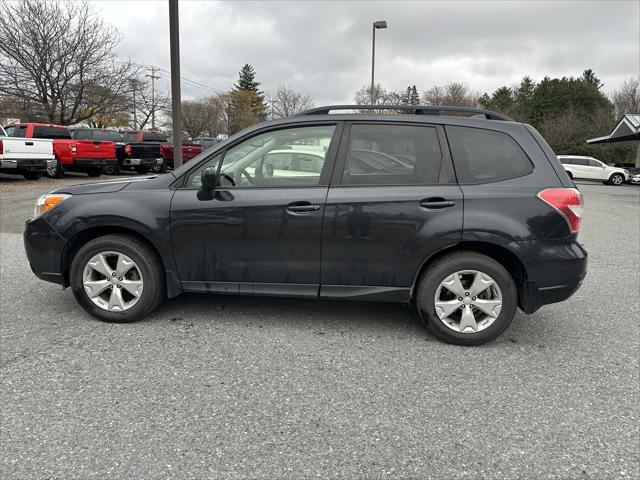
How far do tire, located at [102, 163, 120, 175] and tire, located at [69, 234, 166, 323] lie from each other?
1448 cm

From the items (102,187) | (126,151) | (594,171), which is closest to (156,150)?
(126,151)

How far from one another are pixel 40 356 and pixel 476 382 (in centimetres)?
299

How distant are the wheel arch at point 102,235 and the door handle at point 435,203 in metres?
2.06

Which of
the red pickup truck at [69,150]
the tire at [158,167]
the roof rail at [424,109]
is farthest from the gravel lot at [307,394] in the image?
the tire at [158,167]

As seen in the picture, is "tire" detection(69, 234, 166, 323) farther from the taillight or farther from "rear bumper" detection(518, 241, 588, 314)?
the taillight

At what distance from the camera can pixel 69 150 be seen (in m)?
15.7

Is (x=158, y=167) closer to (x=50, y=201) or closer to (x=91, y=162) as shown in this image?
(x=91, y=162)

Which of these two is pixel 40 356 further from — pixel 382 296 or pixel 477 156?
pixel 477 156

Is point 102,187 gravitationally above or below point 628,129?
below

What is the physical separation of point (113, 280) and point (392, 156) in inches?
96.9

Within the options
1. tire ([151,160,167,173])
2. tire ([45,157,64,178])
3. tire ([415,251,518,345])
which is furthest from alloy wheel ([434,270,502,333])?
tire ([151,160,167,173])

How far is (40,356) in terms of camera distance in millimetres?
3191

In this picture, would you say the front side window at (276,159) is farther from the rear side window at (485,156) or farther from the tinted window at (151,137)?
the tinted window at (151,137)

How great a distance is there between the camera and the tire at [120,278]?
368 cm
